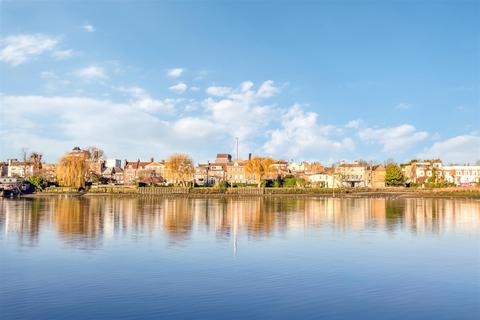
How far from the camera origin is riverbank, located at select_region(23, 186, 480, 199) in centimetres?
9962

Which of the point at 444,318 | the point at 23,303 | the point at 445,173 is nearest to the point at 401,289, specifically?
the point at 444,318

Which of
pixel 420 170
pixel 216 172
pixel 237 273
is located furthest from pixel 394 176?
pixel 237 273

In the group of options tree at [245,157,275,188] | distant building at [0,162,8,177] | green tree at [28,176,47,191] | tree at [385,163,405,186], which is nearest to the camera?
green tree at [28,176,47,191]

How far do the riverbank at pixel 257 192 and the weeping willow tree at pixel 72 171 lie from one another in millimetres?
2393

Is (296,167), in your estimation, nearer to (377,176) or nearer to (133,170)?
(377,176)

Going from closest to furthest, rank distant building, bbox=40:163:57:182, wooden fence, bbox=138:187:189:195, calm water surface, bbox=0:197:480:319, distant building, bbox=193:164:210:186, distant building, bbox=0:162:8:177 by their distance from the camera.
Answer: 1. calm water surface, bbox=0:197:480:319
2. wooden fence, bbox=138:187:189:195
3. distant building, bbox=40:163:57:182
4. distant building, bbox=193:164:210:186
5. distant building, bbox=0:162:8:177

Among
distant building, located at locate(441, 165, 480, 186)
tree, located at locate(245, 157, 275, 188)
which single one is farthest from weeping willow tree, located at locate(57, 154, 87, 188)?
distant building, located at locate(441, 165, 480, 186)

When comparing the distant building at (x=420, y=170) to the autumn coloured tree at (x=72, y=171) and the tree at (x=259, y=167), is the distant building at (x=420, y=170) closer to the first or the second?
the tree at (x=259, y=167)

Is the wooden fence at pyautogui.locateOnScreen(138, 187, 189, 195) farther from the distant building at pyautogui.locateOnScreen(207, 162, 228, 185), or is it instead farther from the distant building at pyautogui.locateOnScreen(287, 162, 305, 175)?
the distant building at pyautogui.locateOnScreen(287, 162, 305, 175)

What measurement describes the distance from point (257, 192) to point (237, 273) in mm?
86448

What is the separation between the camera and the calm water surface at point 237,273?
15.1 metres

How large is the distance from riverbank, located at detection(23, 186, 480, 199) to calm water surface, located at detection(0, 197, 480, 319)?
6550 centimetres

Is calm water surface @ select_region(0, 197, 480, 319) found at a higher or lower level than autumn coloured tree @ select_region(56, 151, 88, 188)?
lower

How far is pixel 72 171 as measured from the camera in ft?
320
